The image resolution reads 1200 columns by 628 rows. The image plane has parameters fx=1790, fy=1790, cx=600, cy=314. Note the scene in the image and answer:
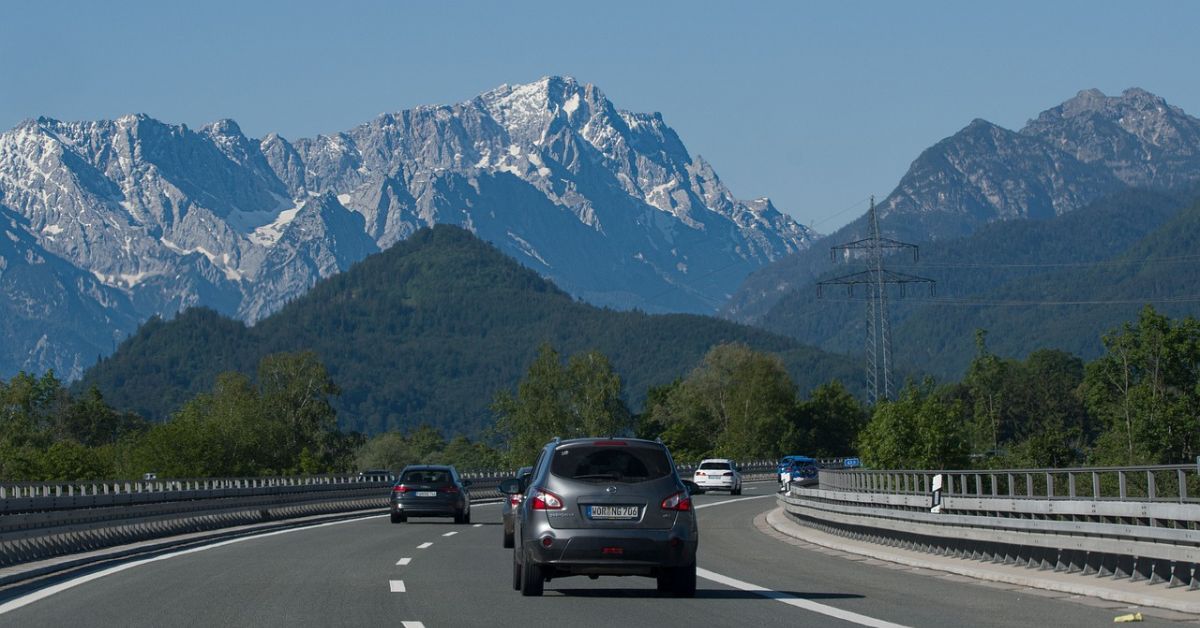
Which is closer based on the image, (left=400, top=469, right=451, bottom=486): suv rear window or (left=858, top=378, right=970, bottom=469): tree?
(left=400, top=469, right=451, bottom=486): suv rear window

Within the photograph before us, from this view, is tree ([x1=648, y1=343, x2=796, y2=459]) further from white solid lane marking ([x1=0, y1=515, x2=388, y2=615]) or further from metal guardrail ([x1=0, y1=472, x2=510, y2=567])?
white solid lane marking ([x1=0, y1=515, x2=388, y2=615])

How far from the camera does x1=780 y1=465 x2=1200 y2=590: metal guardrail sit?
1825 centimetres

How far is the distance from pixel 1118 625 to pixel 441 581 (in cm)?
875

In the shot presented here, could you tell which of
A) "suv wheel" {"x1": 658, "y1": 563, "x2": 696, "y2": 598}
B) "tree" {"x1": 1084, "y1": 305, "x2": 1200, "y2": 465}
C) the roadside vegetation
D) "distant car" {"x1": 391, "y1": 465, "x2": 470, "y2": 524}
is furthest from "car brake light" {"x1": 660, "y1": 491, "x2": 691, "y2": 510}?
"tree" {"x1": 1084, "y1": 305, "x2": 1200, "y2": 465}

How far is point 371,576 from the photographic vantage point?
22.6 meters

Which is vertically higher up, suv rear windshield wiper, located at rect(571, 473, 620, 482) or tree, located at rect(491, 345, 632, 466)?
tree, located at rect(491, 345, 632, 466)

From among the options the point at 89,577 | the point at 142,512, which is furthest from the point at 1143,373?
the point at 89,577

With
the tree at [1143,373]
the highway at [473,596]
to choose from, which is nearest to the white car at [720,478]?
the highway at [473,596]

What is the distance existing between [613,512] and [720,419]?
5831 inches

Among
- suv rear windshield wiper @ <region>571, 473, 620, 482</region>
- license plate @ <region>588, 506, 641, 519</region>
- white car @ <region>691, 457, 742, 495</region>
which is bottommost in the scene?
license plate @ <region>588, 506, 641, 519</region>

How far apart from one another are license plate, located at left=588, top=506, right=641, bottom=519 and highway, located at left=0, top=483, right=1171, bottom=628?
35.6 inches

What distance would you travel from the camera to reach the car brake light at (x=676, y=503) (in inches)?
743

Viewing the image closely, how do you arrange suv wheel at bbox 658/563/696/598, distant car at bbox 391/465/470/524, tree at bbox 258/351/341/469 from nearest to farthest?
1. suv wheel at bbox 658/563/696/598
2. distant car at bbox 391/465/470/524
3. tree at bbox 258/351/341/469

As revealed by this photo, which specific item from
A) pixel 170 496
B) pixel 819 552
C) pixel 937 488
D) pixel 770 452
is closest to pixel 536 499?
pixel 937 488
